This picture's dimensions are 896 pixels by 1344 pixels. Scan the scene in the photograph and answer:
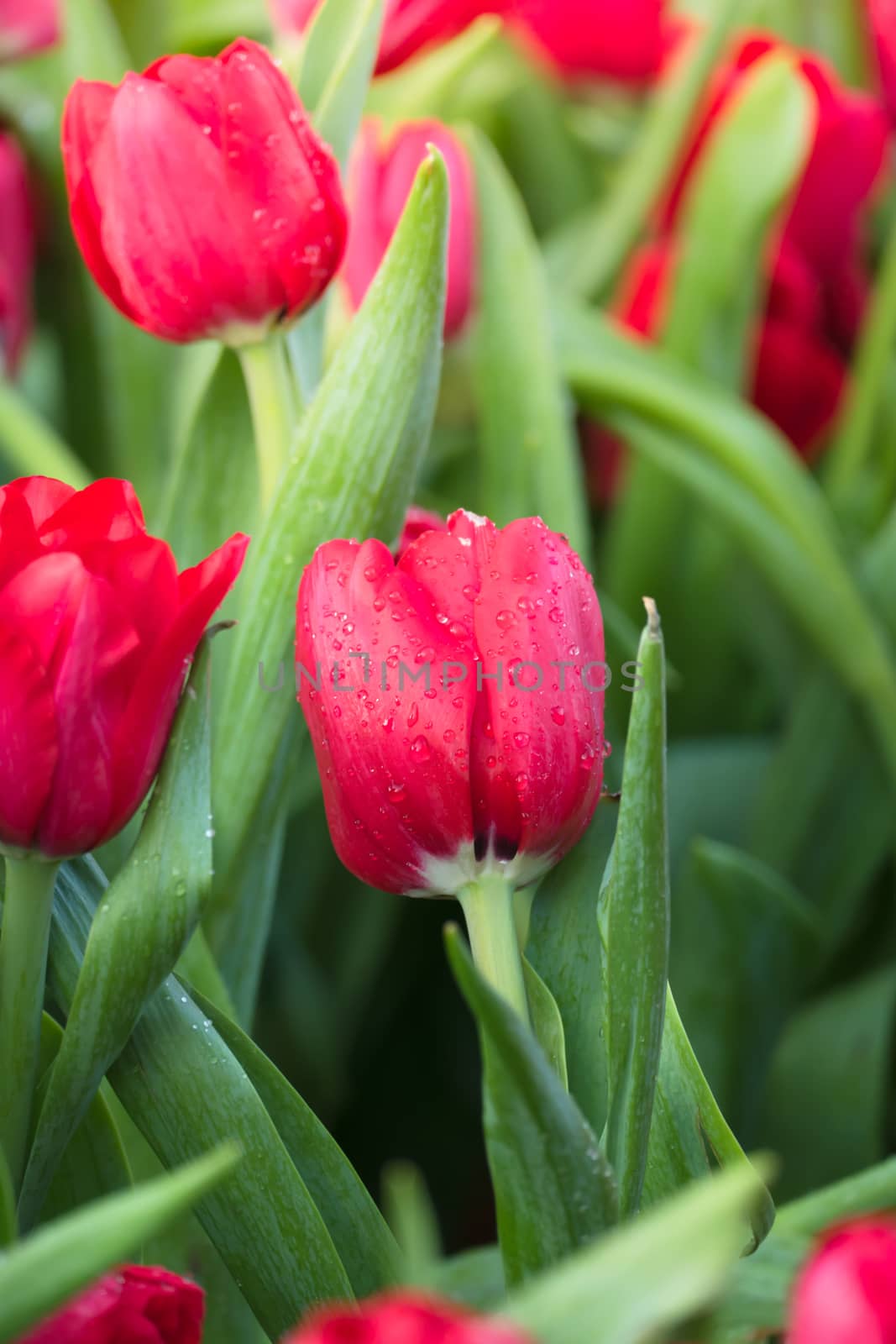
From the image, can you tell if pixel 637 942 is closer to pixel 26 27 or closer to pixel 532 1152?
pixel 532 1152

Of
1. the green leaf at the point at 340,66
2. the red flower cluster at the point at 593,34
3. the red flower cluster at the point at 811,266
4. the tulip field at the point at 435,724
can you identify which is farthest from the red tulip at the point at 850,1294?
the red flower cluster at the point at 593,34

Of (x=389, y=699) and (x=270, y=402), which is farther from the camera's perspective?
(x=270, y=402)

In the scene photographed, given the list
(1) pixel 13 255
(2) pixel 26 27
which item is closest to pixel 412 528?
(1) pixel 13 255

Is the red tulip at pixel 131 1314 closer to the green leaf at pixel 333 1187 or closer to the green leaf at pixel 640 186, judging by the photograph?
the green leaf at pixel 333 1187

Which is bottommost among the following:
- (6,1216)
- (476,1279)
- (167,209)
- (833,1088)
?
(833,1088)

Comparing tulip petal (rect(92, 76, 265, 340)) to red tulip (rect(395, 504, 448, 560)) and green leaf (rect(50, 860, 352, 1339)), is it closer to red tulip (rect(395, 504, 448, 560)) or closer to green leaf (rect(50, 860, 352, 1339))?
red tulip (rect(395, 504, 448, 560))

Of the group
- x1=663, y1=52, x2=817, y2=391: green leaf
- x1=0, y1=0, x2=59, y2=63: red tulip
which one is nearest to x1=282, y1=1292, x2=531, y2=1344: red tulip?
x1=663, y1=52, x2=817, y2=391: green leaf
